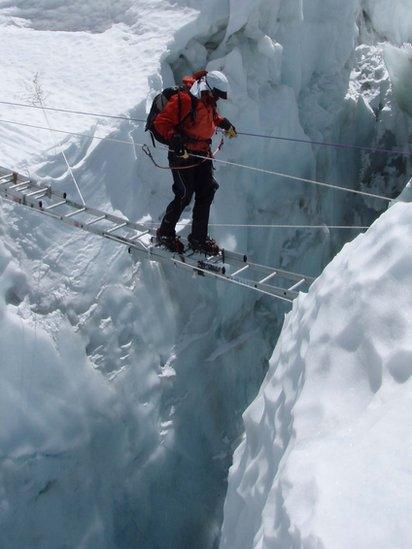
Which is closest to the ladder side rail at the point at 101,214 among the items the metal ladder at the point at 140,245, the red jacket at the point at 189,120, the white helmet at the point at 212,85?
the metal ladder at the point at 140,245

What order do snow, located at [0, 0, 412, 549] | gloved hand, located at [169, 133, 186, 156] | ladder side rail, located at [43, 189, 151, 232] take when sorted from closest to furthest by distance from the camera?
gloved hand, located at [169, 133, 186, 156], snow, located at [0, 0, 412, 549], ladder side rail, located at [43, 189, 151, 232]

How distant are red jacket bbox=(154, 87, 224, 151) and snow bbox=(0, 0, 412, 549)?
1.34 metres

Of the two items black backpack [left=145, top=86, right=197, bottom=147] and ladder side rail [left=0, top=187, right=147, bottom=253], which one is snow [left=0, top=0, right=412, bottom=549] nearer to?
ladder side rail [left=0, top=187, right=147, bottom=253]

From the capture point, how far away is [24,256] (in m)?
5.22

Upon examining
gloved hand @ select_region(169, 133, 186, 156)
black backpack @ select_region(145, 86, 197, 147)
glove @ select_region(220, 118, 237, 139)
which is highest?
black backpack @ select_region(145, 86, 197, 147)

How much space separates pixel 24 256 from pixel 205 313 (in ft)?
6.33

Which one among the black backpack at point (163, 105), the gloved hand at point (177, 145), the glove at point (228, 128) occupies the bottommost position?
the glove at point (228, 128)

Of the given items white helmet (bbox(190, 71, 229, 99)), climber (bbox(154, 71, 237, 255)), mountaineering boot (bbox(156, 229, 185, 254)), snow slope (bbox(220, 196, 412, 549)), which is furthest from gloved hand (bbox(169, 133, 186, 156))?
snow slope (bbox(220, 196, 412, 549))

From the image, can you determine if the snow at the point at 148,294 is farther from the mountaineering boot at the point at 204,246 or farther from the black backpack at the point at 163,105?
the black backpack at the point at 163,105

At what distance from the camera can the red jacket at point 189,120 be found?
4531 mm

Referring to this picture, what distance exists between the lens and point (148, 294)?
589 centimetres

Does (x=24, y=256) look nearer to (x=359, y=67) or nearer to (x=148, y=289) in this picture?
(x=148, y=289)

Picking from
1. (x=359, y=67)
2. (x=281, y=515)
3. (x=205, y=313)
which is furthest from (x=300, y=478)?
(x=359, y=67)

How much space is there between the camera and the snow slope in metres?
2.04
